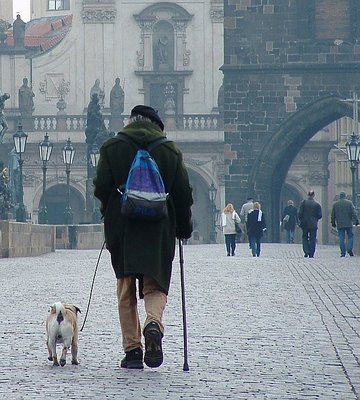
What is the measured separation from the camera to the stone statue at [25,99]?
269 ft

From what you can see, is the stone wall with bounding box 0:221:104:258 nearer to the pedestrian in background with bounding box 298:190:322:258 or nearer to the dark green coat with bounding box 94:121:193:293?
the pedestrian in background with bounding box 298:190:322:258

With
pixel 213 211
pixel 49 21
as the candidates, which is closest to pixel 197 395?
pixel 213 211

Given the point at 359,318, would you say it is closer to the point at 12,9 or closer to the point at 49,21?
the point at 49,21

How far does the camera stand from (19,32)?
282 ft

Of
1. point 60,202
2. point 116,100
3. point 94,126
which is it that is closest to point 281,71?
point 94,126

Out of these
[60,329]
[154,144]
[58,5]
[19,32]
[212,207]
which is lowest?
[212,207]

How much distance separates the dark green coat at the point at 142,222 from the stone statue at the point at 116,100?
69.0m

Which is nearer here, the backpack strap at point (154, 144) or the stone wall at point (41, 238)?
the backpack strap at point (154, 144)

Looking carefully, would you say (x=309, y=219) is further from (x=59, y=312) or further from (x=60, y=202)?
(x=60, y=202)

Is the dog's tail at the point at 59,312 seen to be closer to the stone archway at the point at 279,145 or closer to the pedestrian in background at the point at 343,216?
the pedestrian in background at the point at 343,216

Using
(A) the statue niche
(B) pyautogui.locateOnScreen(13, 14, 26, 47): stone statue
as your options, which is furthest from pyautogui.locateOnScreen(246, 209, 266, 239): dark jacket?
(B) pyautogui.locateOnScreen(13, 14, 26, 47): stone statue

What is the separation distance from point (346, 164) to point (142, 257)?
A: 74.2m

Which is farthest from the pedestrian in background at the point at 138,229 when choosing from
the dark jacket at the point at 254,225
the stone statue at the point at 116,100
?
the stone statue at the point at 116,100

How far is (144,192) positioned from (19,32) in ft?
246
